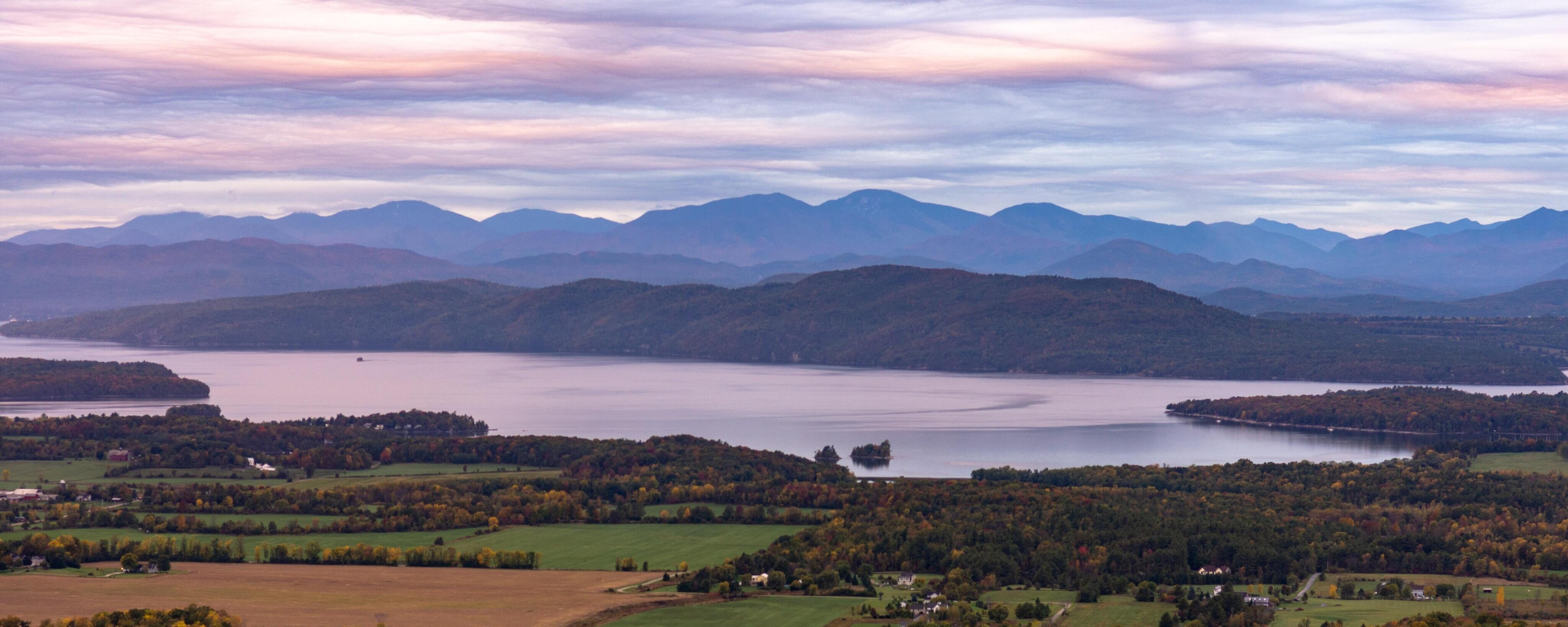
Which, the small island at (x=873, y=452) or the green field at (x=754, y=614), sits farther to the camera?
the small island at (x=873, y=452)

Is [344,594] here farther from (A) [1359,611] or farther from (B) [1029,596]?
(A) [1359,611]

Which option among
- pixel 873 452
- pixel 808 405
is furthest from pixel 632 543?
pixel 808 405

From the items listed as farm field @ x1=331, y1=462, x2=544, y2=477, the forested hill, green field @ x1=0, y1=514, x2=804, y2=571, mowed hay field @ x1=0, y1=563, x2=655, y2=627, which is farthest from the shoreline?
mowed hay field @ x1=0, y1=563, x2=655, y2=627

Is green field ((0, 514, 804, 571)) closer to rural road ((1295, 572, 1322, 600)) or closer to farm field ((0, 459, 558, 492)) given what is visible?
farm field ((0, 459, 558, 492))

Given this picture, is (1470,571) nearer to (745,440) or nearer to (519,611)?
(519,611)

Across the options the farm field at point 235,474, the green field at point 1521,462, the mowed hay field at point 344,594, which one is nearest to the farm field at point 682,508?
the farm field at point 235,474

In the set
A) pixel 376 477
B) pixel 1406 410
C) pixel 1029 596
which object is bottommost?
pixel 1029 596

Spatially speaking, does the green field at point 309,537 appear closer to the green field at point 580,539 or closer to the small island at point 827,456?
the green field at point 580,539

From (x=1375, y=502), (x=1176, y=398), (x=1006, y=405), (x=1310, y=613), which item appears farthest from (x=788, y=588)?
(x=1176, y=398)
